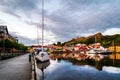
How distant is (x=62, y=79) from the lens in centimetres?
2562

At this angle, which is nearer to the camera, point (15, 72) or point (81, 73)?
point (15, 72)

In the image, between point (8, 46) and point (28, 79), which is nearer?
point (28, 79)

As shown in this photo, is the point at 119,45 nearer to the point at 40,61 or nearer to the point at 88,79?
the point at 40,61

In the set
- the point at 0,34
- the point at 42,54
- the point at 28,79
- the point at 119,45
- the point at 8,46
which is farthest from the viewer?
the point at 119,45

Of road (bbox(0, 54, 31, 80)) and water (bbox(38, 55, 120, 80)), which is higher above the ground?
road (bbox(0, 54, 31, 80))

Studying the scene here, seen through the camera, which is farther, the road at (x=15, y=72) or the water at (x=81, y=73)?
the water at (x=81, y=73)

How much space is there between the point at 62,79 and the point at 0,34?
112 metres

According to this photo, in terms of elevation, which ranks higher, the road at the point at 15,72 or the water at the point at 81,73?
the road at the point at 15,72

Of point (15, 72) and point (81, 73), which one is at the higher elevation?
point (15, 72)

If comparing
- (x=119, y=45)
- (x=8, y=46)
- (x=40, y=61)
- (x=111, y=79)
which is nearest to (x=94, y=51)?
(x=119, y=45)

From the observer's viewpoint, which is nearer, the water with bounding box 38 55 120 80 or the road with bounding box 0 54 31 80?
the road with bounding box 0 54 31 80

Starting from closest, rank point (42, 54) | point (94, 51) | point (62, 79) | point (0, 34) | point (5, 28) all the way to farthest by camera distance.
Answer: point (62, 79) → point (42, 54) → point (0, 34) → point (5, 28) → point (94, 51)

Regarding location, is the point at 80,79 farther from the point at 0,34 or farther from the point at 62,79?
the point at 0,34

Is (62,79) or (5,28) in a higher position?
(5,28)
